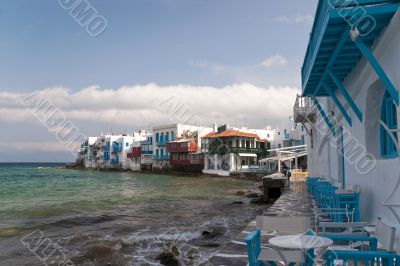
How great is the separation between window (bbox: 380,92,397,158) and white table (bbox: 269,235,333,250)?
2861 millimetres

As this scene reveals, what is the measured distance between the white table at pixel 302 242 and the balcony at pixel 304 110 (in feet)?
53.8

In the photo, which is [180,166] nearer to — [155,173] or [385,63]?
[155,173]

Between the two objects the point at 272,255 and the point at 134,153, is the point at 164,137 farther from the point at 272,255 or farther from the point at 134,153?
the point at 272,255

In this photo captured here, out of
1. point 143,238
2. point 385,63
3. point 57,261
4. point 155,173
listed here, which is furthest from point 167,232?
point 155,173

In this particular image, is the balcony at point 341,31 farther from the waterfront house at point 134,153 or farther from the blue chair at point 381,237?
the waterfront house at point 134,153

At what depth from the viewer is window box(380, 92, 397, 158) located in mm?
6352

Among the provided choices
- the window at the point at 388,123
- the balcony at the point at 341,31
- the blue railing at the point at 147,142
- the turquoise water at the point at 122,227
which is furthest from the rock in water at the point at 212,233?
the blue railing at the point at 147,142

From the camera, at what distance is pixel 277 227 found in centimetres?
512

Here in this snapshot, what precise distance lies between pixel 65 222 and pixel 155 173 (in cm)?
5158

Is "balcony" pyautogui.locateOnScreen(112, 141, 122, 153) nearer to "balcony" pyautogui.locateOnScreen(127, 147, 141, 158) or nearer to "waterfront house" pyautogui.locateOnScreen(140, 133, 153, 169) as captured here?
"balcony" pyautogui.locateOnScreen(127, 147, 141, 158)

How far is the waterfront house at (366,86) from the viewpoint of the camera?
208 inches

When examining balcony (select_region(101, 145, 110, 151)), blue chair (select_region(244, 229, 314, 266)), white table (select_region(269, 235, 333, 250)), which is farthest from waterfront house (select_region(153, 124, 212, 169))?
blue chair (select_region(244, 229, 314, 266))

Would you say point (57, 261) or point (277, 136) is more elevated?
point (277, 136)

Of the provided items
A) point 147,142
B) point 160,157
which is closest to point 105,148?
point 147,142
